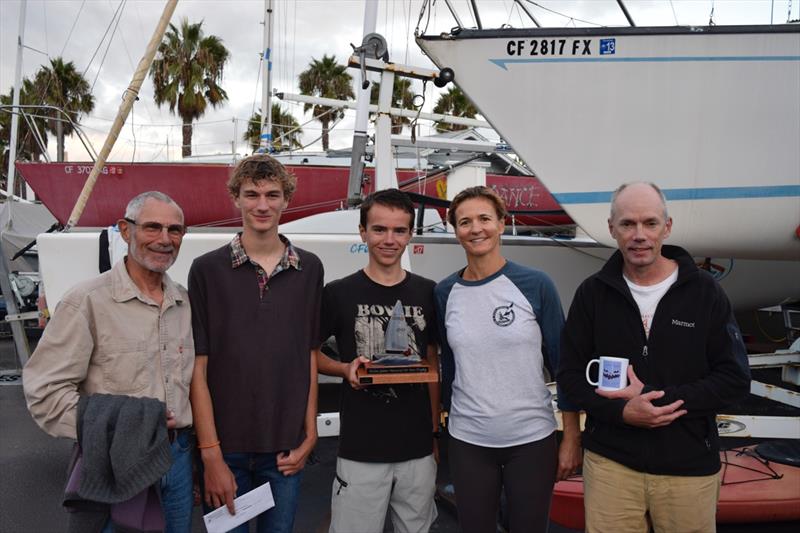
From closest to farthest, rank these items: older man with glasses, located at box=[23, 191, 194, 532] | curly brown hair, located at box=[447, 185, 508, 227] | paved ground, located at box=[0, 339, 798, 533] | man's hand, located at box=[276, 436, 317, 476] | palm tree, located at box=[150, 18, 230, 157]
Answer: older man with glasses, located at box=[23, 191, 194, 532] < man's hand, located at box=[276, 436, 317, 476] < curly brown hair, located at box=[447, 185, 508, 227] < paved ground, located at box=[0, 339, 798, 533] < palm tree, located at box=[150, 18, 230, 157]

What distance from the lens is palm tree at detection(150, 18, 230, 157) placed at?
79.0 feet

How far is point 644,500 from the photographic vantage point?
6.86 feet

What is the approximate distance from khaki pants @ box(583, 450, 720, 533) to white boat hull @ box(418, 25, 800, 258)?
3014 millimetres

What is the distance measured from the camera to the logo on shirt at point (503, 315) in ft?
7.39

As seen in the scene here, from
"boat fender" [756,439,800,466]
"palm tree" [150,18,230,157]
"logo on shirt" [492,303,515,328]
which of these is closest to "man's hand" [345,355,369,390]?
"logo on shirt" [492,303,515,328]

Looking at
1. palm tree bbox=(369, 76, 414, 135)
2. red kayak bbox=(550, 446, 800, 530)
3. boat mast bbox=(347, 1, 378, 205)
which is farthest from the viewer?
palm tree bbox=(369, 76, 414, 135)

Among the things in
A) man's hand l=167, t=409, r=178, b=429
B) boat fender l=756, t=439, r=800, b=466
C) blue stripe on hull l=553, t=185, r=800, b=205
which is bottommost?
boat fender l=756, t=439, r=800, b=466

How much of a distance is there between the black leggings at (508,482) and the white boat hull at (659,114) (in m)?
3.02

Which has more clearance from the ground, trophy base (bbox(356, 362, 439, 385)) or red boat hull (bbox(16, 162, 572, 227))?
red boat hull (bbox(16, 162, 572, 227))

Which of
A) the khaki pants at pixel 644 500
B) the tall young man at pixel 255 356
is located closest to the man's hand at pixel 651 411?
the khaki pants at pixel 644 500

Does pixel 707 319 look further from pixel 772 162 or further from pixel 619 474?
pixel 772 162

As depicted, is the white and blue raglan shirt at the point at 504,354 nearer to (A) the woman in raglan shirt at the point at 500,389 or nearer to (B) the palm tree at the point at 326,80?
(A) the woman in raglan shirt at the point at 500,389

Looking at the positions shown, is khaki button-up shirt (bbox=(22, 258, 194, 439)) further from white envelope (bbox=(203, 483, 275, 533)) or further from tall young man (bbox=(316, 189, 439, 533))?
tall young man (bbox=(316, 189, 439, 533))

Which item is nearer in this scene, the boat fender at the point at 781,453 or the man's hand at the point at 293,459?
the man's hand at the point at 293,459
